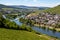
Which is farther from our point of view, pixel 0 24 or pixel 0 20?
pixel 0 20

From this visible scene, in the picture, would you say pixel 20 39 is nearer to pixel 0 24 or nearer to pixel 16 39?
pixel 16 39

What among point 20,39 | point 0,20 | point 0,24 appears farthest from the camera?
point 0,20

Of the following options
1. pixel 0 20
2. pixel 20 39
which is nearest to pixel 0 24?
pixel 0 20

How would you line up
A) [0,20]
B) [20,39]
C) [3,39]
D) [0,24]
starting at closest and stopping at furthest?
1. [3,39]
2. [20,39]
3. [0,24]
4. [0,20]

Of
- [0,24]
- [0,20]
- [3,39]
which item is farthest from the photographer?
[0,20]

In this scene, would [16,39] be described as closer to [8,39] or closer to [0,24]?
[8,39]

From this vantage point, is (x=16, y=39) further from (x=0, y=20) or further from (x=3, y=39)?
(x=0, y=20)

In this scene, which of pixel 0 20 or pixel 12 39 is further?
pixel 0 20

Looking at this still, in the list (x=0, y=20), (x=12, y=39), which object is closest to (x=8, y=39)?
(x=12, y=39)
